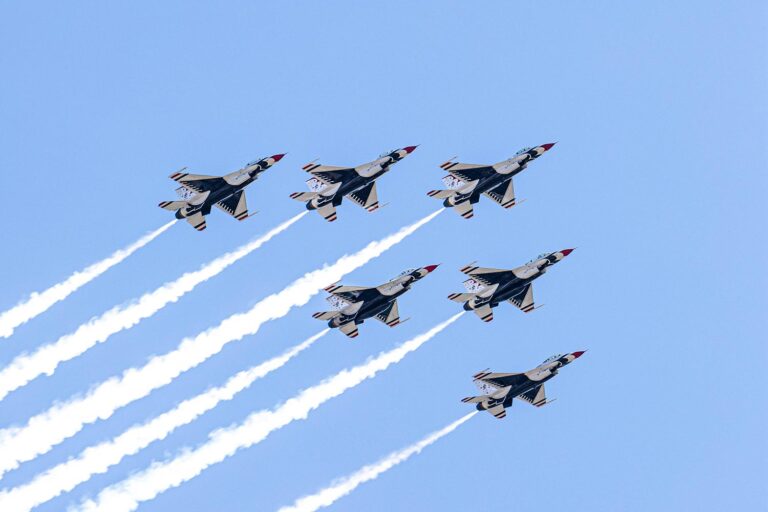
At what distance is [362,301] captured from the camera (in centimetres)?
10394

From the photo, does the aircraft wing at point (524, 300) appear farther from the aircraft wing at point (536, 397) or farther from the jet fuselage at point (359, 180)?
the jet fuselage at point (359, 180)

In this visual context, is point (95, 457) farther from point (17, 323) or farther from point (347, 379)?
point (347, 379)

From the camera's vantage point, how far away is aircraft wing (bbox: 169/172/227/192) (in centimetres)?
10644

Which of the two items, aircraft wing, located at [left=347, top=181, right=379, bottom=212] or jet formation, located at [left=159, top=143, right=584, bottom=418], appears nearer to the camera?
jet formation, located at [left=159, top=143, right=584, bottom=418]

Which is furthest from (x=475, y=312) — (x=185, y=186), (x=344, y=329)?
(x=185, y=186)

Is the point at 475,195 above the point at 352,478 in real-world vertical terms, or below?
above

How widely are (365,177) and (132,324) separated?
A: 19.7 meters

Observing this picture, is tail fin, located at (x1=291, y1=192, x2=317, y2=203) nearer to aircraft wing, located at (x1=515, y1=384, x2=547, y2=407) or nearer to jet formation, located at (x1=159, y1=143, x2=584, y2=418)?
jet formation, located at (x1=159, y1=143, x2=584, y2=418)

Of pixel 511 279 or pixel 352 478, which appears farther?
pixel 511 279

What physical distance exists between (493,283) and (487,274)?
85 cm

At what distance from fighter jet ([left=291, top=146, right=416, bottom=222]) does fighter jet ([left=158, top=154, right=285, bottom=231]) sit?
3.57 meters

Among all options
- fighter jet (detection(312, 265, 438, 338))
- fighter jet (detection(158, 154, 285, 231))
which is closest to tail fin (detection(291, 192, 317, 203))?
fighter jet (detection(158, 154, 285, 231))

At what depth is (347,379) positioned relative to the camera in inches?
→ 4181

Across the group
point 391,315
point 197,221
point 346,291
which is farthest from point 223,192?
point 391,315
